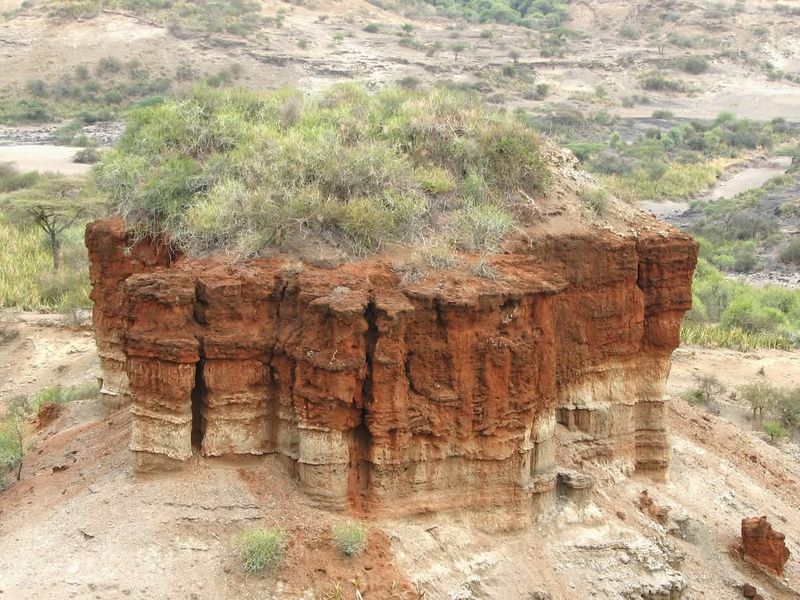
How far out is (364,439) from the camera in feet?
33.4

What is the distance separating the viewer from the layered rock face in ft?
32.5

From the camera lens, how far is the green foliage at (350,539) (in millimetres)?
9492

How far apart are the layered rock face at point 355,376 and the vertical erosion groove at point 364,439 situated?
0.5 inches

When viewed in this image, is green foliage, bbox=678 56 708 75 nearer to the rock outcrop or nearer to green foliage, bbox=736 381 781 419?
green foliage, bbox=736 381 781 419

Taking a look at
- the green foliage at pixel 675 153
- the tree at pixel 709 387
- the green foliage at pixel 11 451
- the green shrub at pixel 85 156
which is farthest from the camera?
the green foliage at pixel 675 153

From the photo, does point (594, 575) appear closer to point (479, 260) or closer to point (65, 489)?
point (479, 260)

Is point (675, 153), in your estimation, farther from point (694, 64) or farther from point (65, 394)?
point (65, 394)

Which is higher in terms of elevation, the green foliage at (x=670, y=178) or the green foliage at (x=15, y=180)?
the green foliage at (x=15, y=180)

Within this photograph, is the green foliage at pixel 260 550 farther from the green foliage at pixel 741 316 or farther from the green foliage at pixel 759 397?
the green foliage at pixel 741 316

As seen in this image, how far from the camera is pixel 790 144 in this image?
63.9m

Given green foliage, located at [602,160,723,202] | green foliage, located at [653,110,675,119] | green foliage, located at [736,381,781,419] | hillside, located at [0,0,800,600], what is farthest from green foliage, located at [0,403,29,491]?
green foliage, located at [653,110,675,119]

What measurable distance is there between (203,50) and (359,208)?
201 ft

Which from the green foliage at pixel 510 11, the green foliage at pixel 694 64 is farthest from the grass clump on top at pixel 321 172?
the green foliage at pixel 510 11

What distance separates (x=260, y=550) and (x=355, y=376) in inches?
75.4
